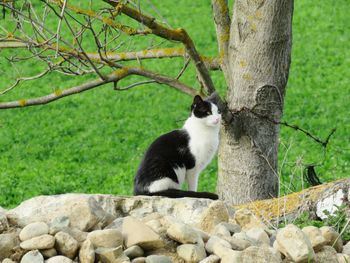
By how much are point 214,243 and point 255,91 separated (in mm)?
2828

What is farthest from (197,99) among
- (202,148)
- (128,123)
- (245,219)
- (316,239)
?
(128,123)

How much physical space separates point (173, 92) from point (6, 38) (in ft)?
33.4

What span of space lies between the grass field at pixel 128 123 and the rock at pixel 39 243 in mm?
6775

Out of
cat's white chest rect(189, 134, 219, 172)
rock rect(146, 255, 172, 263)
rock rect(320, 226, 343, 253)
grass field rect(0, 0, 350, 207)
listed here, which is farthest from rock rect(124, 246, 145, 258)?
grass field rect(0, 0, 350, 207)

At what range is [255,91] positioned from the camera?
6.73 m

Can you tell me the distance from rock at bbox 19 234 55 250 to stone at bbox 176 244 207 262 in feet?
2.13

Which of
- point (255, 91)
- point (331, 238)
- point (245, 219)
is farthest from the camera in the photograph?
point (255, 91)

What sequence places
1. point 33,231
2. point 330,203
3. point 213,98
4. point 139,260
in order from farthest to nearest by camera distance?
point 213,98 < point 330,203 < point 33,231 < point 139,260

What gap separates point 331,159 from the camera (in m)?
12.2

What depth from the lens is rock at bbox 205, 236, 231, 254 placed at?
405 centimetres

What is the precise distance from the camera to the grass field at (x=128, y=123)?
11859mm

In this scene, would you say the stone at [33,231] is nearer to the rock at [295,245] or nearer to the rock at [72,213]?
the rock at [72,213]

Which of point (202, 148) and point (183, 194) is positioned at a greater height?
point (202, 148)

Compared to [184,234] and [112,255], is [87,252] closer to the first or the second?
[112,255]
